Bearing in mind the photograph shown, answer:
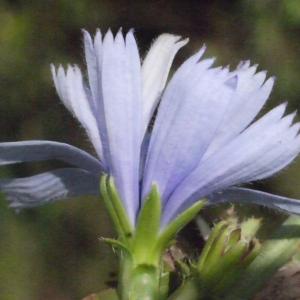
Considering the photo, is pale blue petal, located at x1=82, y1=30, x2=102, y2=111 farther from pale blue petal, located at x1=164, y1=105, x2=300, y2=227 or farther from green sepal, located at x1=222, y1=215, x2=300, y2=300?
green sepal, located at x1=222, y1=215, x2=300, y2=300

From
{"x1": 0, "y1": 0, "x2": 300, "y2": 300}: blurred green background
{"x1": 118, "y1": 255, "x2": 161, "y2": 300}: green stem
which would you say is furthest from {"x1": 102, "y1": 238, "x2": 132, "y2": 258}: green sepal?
{"x1": 0, "y1": 0, "x2": 300, "y2": 300}: blurred green background

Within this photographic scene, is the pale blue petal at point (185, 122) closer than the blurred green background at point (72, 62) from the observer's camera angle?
Yes

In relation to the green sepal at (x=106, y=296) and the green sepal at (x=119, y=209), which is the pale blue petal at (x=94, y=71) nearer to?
the green sepal at (x=119, y=209)

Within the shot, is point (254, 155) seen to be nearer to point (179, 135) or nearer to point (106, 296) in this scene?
point (179, 135)

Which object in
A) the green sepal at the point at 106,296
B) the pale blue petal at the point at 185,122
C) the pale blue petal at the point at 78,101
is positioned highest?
the pale blue petal at the point at 78,101

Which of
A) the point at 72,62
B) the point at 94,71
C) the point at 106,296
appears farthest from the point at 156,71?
the point at 72,62

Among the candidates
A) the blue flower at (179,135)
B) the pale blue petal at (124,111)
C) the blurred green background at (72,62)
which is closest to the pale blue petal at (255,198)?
the blue flower at (179,135)
